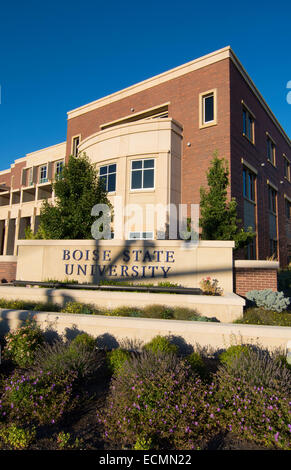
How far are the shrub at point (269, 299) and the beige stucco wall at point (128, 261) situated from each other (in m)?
0.82

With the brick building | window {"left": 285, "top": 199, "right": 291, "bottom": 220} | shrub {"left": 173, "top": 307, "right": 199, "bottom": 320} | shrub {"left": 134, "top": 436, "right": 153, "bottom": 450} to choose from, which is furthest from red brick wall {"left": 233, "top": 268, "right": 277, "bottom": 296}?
window {"left": 285, "top": 199, "right": 291, "bottom": 220}

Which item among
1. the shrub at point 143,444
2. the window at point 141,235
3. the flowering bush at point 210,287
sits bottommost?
the shrub at point 143,444

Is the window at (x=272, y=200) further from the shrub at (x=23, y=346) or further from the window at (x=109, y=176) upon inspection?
the shrub at (x=23, y=346)

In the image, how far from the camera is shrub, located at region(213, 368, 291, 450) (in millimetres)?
3658

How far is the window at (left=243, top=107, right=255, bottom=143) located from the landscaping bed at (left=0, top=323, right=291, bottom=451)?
18.7 m

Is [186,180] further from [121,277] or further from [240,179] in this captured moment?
[121,277]

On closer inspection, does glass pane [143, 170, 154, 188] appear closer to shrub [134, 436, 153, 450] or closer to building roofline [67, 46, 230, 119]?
building roofline [67, 46, 230, 119]

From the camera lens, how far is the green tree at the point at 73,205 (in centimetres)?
1312

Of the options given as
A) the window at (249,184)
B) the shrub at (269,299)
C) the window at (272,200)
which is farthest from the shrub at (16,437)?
the window at (272,200)

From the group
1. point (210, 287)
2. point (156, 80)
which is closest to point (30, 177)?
point (156, 80)

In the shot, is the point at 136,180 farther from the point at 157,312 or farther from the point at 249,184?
the point at 157,312

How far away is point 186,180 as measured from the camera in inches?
728
